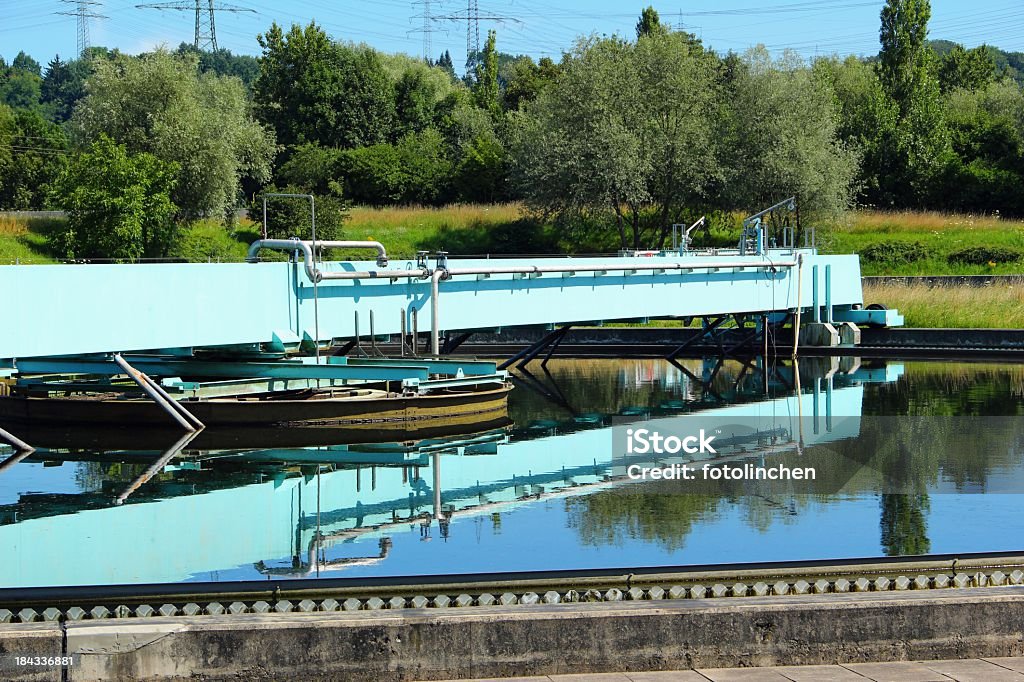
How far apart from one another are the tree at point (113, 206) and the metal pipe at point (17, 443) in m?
28.4

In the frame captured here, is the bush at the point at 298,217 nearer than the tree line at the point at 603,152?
Yes

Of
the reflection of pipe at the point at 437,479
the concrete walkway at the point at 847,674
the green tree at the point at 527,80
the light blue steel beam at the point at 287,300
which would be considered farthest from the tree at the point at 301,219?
the concrete walkway at the point at 847,674

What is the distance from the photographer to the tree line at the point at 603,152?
60.8m

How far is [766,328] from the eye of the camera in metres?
48.7

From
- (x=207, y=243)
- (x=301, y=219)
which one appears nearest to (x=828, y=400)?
(x=301, y=219)

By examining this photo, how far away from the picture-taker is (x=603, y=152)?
61.0 m

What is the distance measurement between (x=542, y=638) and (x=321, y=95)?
84606 mm

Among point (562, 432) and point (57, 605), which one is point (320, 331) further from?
point (57, 605)

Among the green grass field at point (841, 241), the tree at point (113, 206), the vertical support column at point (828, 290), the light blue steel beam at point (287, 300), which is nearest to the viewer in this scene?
the light blue steel beam at point (287, 300)

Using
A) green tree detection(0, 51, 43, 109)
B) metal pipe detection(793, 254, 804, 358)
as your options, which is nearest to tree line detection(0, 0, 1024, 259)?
metal pipe detection(793, 254, 804, 358)

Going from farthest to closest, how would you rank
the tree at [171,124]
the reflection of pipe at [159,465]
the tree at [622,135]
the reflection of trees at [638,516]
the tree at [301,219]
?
the tree at [171,124]
the tree at [622,135]
the tree at [301,219]
the reflection of pipe at [159,465]
the reflection of trees at [638,516]

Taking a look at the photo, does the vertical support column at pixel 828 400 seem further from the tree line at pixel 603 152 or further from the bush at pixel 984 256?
the tree line at pixel 603 152

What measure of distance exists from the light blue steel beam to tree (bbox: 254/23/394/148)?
51.3 metres

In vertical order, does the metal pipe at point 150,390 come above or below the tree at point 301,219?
below
